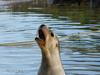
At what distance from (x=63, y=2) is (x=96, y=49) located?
37015mm

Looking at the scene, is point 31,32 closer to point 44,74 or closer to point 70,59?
point 70,59

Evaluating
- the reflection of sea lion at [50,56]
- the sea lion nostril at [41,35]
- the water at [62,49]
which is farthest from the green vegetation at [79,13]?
the sea lion nostril at [41,35]

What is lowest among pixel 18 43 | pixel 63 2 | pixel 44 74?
pixel 63 2

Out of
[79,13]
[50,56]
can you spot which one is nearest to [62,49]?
[50,56]

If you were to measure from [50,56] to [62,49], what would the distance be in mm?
11190

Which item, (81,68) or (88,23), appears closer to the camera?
(81,68)

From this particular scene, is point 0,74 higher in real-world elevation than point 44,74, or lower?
lower

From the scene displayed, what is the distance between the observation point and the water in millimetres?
14734

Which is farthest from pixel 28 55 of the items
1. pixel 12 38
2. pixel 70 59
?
pixel 12 38

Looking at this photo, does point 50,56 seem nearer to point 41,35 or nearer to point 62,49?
point 41,35

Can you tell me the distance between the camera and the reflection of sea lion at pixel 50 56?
24.5ft

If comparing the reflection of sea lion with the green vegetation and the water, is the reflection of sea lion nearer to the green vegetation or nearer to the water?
the water

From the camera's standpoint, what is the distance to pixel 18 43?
2041 centimetres

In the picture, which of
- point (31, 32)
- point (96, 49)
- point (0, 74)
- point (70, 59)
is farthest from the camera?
point (31, 32)
